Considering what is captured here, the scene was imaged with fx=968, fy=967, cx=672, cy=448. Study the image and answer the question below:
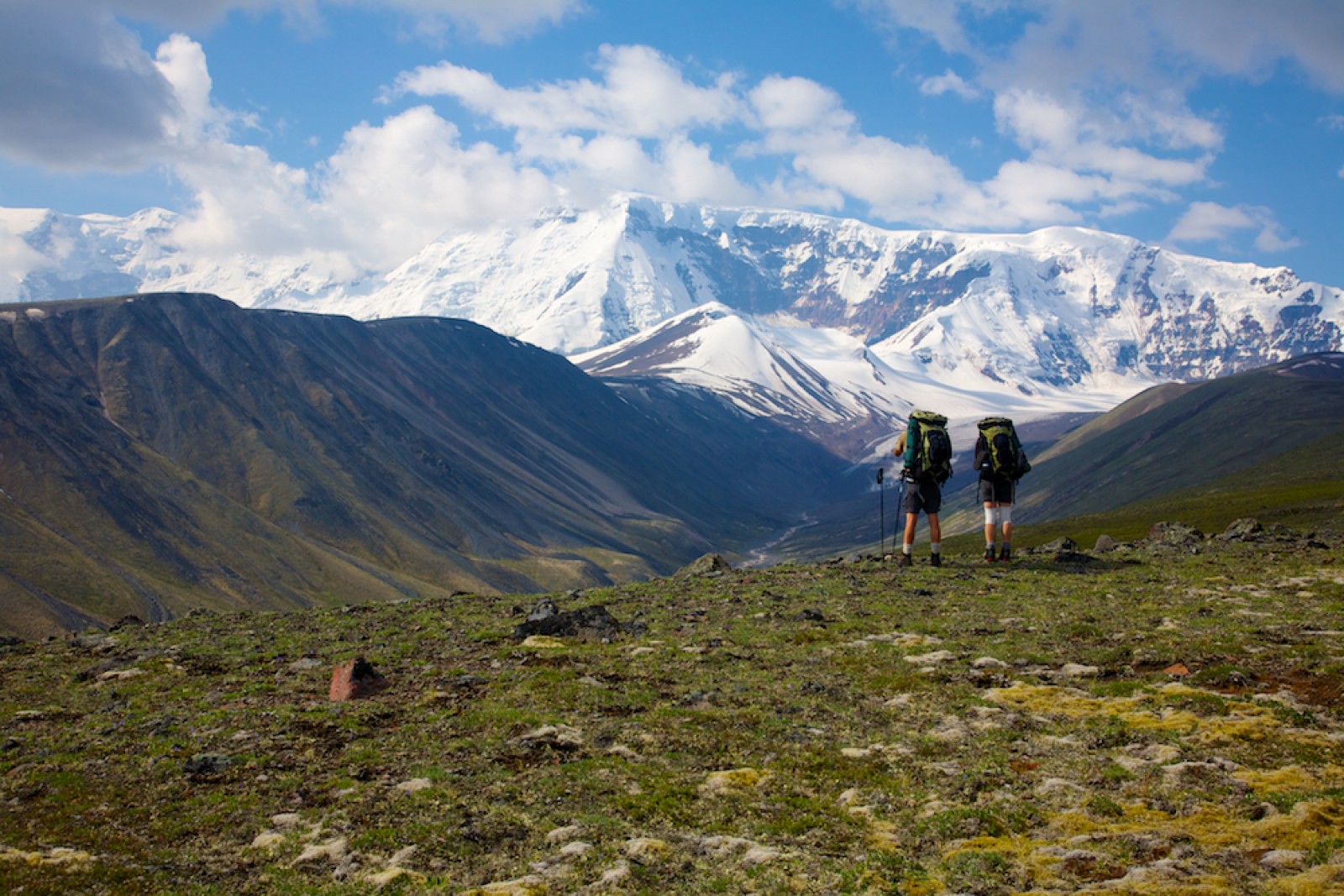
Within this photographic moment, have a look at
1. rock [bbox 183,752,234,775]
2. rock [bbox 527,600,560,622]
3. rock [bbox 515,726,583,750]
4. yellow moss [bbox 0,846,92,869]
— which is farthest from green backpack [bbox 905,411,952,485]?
yellow moss [bbox 0,846,92,869]

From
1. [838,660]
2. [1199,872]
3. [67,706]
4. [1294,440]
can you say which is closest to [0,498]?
[67,706]

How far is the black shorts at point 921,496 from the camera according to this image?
3069 centimetres

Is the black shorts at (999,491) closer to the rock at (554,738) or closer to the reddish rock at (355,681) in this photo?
the rock at (554,738)

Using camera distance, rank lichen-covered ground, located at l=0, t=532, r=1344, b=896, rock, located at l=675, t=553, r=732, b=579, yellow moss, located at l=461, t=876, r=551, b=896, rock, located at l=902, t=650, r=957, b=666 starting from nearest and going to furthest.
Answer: yellow moss, located at l=461, t=876, r=551, b=896 → lichen-covered ground, located at l=0, t=532, r=1344, b=896 → rock, located at l=902, t=650, r=957, b=666 → rock, located at l=675, t=553, r=732, b=579

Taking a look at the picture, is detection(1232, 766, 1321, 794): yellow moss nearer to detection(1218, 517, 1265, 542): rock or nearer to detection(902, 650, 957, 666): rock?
detection(902, 650, 957, 666): rock

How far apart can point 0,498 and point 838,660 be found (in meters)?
157

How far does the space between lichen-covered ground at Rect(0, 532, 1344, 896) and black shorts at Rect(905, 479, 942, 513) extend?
5602mm

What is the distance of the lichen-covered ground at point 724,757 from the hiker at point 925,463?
5.63m

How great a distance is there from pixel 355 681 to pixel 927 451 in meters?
18.4

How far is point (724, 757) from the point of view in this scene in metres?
15.4

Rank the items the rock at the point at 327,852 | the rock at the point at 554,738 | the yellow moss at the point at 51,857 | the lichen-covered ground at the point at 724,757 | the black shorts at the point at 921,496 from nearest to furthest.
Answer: the lichen-covered ground at the point at 724,757
the yellow moss at the point at 51,857
the rock at the point at 327,852
the rock at the point at 554,738
the black shorts at the point at 921,496

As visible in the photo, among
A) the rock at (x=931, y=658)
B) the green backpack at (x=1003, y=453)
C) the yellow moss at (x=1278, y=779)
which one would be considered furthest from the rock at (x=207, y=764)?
the green backpack at (x=1003, y=453)

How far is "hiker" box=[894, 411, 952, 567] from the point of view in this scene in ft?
99.0

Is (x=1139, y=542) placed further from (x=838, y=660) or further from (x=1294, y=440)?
(x=1294, y=440)
